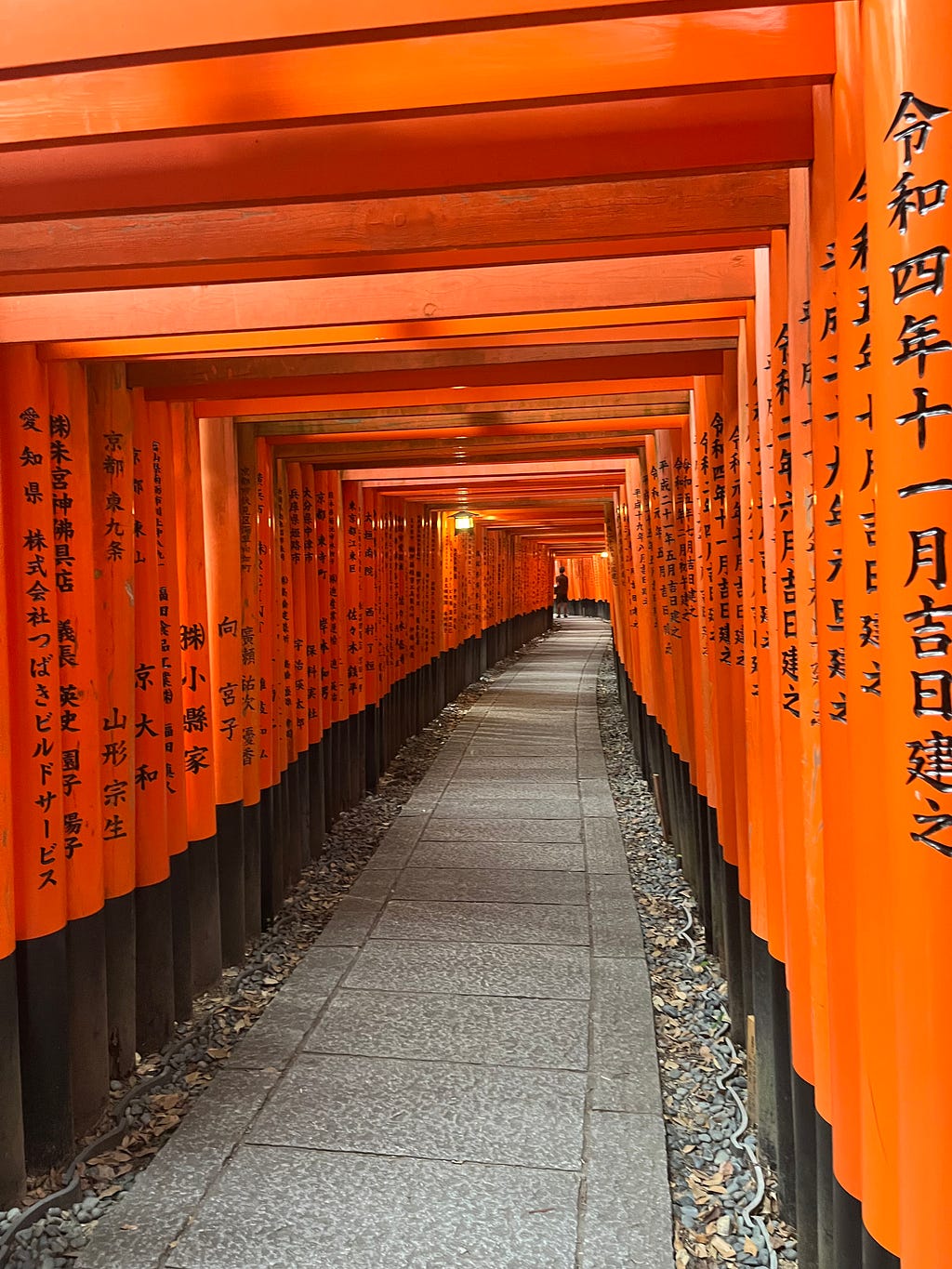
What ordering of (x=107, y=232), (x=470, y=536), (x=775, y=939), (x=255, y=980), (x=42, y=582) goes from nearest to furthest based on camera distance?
(x=107, y=232)
(x=775, y=939)
(x=42, y=582)
(x=255, y=980)
(x=470, y=536)

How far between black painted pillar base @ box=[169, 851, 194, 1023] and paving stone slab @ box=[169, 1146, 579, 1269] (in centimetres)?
129

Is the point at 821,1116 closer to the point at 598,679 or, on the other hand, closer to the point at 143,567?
the point at 143,567

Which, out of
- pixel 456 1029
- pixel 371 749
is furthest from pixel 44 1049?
pixel 371 749

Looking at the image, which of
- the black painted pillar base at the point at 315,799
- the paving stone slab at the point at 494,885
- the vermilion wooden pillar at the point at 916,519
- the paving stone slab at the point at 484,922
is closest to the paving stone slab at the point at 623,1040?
the paving stone slab at the point at 484,922

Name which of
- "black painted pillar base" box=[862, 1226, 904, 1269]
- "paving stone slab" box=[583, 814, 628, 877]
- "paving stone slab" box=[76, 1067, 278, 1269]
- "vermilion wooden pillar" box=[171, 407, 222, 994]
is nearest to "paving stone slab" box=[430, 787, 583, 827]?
"paving stone slab" box=[583, 814, 628, 877]

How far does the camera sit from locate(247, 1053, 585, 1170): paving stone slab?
3.45m

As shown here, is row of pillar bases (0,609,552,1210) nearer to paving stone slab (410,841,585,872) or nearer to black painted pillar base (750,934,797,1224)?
paving stone slab (410,841,585,872)

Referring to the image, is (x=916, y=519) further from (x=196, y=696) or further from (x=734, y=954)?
(x=196, y=696)

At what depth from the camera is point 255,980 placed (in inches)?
204

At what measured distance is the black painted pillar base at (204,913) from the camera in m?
4.92

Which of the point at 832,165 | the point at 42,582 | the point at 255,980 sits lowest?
the point at 255,980

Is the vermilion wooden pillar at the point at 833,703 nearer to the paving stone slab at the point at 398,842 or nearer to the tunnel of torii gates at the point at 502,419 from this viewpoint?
the tunnel of torii gates at the point at 502,419

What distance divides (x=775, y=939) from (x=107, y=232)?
3.00 meters

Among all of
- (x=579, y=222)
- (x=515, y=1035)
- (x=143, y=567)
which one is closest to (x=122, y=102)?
(x=579, y=222)
